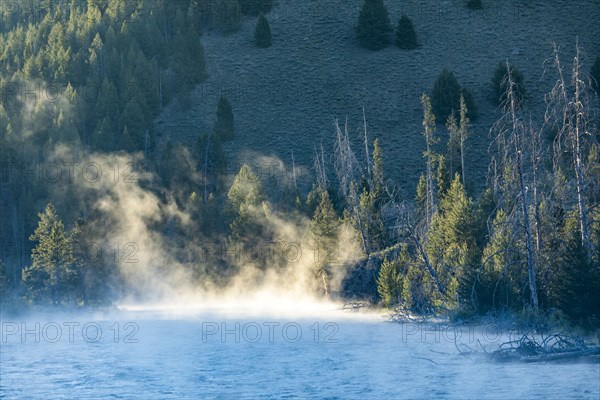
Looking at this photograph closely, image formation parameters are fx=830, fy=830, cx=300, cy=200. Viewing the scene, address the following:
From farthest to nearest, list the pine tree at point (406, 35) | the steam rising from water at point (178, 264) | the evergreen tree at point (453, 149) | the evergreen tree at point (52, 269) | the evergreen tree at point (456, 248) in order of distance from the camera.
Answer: the pine tree at point (406, 35)
the evergreen tree at point (453, 149)
the steam rising from water at point (178, 264)
the evergreen tree at point (52, 269)
the evergreen tree at point (456, 248)

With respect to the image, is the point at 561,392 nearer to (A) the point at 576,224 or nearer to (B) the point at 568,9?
(A) the point at 576,224

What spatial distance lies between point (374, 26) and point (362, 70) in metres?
6.82

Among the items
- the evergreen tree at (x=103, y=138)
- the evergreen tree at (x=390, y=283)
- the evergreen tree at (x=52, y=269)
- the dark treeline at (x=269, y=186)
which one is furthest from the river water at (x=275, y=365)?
the evergreen tree at (x=103, y=138)

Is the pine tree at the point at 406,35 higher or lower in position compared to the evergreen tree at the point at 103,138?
higher

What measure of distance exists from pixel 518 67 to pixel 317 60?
70.3ft

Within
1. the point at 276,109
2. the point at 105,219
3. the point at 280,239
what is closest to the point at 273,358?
the point at 280,239

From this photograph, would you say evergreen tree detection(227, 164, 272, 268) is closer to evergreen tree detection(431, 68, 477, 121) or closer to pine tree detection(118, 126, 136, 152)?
pine tree detection(118, 126, 136, 152)

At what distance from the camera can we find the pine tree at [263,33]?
9369 cm

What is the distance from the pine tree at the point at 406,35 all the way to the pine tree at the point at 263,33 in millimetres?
14828

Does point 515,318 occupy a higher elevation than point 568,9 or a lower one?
lower

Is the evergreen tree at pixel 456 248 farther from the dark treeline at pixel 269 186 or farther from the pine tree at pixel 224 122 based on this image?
the pine tree at pixel 224 122

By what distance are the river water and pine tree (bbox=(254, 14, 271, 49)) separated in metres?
58.2

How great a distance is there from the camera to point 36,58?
84.8m

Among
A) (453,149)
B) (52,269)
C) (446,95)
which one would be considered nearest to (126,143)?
(52,269)
